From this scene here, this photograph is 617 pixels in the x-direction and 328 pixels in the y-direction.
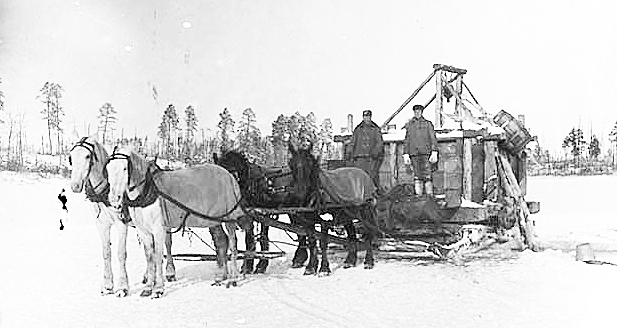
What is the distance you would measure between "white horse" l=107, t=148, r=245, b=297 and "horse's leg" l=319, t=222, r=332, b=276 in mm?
550

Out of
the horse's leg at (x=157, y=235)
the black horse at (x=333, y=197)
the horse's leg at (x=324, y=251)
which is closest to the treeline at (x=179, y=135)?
the black horse at (x=333, y=197)

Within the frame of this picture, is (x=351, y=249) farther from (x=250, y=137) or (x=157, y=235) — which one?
(x=157, y=235)

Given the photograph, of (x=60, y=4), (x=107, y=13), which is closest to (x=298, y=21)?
(x=107, y=13)

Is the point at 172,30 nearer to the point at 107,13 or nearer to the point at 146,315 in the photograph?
the point at 107,13

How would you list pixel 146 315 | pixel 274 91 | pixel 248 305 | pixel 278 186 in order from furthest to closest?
pixel 278 186 → pixel 274 91 → pixel 248 305 → pixel 146 315

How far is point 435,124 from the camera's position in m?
3.90

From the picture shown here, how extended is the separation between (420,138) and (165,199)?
1574mm

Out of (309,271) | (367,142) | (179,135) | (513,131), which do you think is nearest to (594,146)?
(513,131)

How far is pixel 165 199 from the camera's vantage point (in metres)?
3.07

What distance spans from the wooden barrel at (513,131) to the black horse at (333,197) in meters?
0.88

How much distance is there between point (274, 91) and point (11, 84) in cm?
114

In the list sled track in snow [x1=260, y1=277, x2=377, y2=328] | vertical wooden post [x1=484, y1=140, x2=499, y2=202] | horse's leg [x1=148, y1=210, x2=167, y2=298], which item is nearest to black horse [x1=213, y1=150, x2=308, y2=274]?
sled track in snow [x1=260, y1=277, x2=377, y2=328]

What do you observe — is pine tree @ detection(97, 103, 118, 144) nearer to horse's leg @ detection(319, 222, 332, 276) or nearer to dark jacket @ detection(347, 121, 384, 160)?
dark jacket @ detection(347, 121, 384, 160)

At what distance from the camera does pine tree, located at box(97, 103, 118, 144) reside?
2.77m
